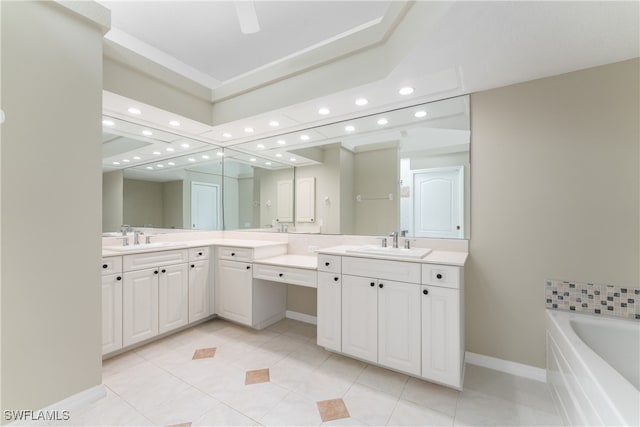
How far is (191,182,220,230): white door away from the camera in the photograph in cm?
339

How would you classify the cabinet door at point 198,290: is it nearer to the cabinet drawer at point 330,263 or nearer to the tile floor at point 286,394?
the tile floor at point 286,394

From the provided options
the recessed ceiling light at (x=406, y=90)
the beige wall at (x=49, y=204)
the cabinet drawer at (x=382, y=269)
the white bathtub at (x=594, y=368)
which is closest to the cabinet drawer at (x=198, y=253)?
the beige wall at (x=49, y=204)

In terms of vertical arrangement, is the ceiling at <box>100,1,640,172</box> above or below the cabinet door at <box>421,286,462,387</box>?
above

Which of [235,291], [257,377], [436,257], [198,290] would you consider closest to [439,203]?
[436,257]

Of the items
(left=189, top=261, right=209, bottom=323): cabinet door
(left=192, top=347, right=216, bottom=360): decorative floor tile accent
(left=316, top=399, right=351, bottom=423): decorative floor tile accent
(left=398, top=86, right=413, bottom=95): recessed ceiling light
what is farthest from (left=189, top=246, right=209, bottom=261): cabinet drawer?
(left=398, top=86, right=413, bottom=95): recessed ceiling light

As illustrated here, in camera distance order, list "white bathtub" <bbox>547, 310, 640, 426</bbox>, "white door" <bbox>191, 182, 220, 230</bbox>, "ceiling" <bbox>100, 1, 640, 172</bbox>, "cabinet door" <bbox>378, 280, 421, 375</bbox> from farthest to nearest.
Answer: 1. "white door" <bbox>191, 182, 220, 230</bbox>
2. "cabinet door" <bbox>378, 280, 421, 375</bbox>
3. "ceiling" <bbox>100, 1, 640, 172</bbox>
4. "white bathtub" <bbox>547, 310, 640, 426</bbox>

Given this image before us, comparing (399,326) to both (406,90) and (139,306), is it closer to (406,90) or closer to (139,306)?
(406,90)

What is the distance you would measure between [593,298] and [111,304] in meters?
3.54

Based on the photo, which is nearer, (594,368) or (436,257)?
(594,368)

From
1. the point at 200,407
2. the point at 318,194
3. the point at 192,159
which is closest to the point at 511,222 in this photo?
the point at 318,194

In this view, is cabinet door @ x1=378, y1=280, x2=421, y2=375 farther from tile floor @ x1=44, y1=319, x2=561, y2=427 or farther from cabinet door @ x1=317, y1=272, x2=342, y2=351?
cabinet door @ x1=317, y1=272, x2=342, y2=351

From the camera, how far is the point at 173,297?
258 cm

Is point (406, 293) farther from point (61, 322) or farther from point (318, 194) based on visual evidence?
point (61, 322)

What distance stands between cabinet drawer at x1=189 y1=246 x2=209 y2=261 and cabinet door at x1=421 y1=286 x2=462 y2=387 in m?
2.26
